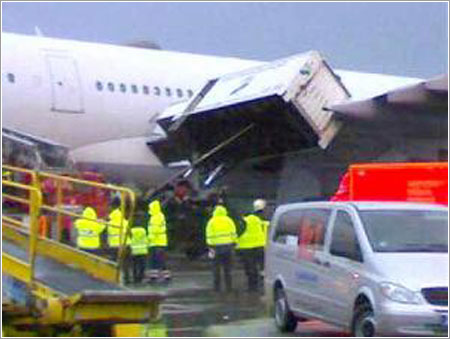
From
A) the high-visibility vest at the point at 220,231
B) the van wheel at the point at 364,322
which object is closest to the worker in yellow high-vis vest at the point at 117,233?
the van wheel at the point at 364,322

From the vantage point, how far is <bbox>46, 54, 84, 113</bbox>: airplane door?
21188 mm

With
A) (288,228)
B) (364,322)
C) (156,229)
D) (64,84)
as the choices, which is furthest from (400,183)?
(64,84)

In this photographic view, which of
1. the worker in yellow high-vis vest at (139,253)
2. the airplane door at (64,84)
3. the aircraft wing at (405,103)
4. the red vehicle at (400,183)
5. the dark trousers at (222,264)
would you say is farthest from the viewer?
the airplane door at (64,84)

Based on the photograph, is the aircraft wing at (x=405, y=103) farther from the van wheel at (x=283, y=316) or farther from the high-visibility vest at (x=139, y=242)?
the van wheel at (x=283, y=316)

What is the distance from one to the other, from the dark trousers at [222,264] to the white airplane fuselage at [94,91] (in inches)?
231

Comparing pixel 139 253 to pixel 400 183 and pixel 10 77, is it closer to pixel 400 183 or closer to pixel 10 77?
pixel 400 183

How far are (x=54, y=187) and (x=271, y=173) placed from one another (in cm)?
1108

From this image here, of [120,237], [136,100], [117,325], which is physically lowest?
[117,325]

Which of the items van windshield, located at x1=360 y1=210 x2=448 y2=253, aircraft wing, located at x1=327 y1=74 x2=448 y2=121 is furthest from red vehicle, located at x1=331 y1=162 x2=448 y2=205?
aircraft wing, located at x1=327 y1=74 x2=448 y2=121

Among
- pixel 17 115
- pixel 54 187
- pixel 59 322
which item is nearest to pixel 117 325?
pixel 59 322

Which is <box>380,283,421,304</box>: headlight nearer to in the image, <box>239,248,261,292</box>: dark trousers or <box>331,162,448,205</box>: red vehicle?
<box>331,162,448,205</box>: red vehicle

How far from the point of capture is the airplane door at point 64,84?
21188mm

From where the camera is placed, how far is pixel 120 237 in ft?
28.6

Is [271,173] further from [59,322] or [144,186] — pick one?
[59,322]
